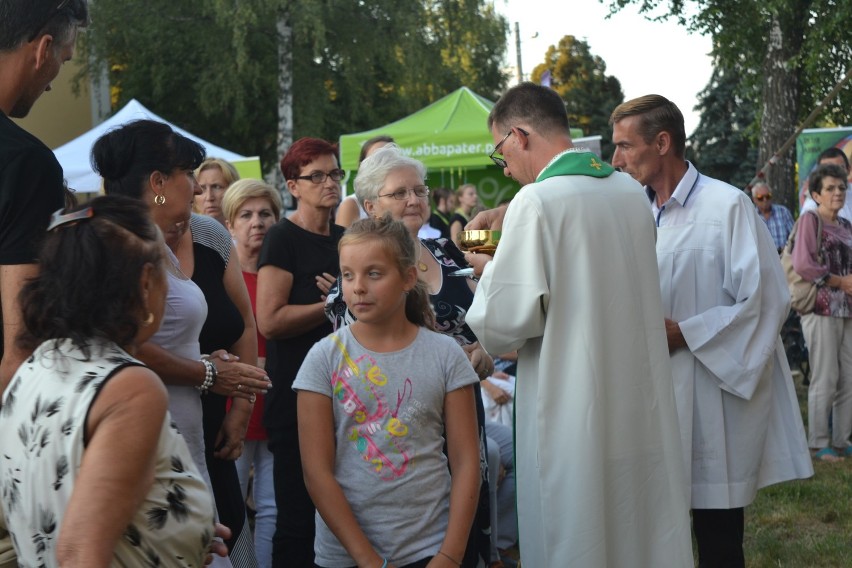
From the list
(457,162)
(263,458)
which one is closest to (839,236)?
(263,458)

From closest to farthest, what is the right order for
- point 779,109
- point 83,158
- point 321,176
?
point 321,176, point 83,158, point 779,109

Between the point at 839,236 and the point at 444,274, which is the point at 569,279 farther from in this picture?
the point at 839,236

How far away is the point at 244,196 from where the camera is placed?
17.0ft

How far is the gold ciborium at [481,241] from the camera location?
3.50 m

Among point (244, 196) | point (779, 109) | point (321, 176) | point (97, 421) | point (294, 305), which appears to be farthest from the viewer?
point (779, 109)

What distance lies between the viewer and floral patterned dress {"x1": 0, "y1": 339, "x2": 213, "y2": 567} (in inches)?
76.3

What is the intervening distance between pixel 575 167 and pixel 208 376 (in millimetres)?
1304

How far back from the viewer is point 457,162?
13438mm

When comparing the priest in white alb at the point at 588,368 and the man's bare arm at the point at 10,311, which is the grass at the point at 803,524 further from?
the man's bare arm at the point at 10,311

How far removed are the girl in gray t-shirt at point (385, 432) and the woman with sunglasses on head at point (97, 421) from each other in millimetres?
962

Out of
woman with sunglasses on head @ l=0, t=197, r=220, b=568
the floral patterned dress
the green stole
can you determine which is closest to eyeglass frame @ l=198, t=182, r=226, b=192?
the green stole

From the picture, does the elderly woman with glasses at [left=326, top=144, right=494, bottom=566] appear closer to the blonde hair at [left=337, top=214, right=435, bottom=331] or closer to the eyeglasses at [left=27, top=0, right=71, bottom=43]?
the blonde hair at [left=337, top=214, right=435, bottom=331]

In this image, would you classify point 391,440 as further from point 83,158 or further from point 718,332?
point 83,158

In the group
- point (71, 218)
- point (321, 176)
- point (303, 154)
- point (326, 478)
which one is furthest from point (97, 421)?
point (303, 154)
